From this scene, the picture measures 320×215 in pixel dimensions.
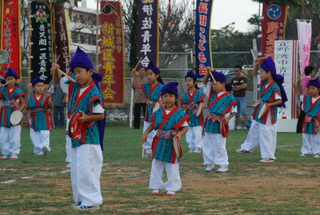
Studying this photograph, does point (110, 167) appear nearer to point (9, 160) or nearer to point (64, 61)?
point (9, 160)

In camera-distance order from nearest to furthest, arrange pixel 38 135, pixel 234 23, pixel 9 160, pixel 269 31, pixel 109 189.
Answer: pixel 109 189, pixel 9 160, pixel 38 135, pixel 269 31, pixel 234 23

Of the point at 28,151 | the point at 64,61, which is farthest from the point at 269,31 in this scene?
the point at 28,151

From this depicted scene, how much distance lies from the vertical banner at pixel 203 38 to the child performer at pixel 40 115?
770cm

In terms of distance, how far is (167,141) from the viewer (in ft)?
28.2

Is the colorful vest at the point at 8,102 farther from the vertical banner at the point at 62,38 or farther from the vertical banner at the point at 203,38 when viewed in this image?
the vertical banner at the point at 62,38

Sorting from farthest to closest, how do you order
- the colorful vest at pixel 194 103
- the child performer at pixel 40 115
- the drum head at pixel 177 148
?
the colorful vest at pixel 194 103
the child performer at pixel 40 115
the drum head at pixel 177 148

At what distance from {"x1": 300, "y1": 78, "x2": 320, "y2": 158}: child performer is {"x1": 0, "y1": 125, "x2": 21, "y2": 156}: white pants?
5776mm

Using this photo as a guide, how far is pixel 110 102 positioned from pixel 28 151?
7224 mm

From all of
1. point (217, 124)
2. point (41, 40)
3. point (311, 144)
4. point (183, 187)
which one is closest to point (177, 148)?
point (183, 187)

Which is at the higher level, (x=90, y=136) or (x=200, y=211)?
(x=90, y=136)

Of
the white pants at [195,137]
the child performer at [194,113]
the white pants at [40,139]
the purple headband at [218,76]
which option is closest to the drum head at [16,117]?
the white pants at [40,139]

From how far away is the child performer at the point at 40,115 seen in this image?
1391cm

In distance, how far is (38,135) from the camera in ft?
46.5

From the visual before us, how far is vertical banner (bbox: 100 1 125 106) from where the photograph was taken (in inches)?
858
